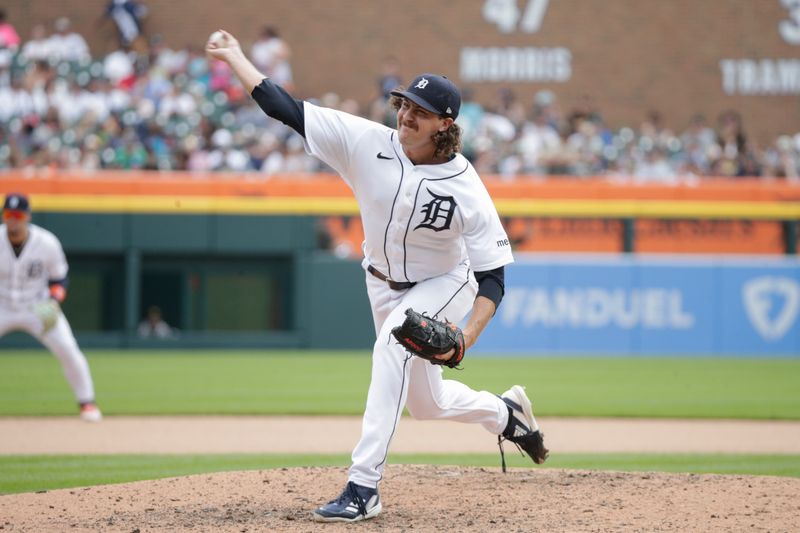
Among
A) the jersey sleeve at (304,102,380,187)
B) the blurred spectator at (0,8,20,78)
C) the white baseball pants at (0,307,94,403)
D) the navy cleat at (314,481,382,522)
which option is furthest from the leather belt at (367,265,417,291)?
the blurred spectator at (0,8,20,78)

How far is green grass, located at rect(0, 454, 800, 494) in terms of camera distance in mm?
6863

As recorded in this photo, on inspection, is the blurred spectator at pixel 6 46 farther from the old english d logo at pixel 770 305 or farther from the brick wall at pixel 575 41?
the old english d logo at pixel 770 305

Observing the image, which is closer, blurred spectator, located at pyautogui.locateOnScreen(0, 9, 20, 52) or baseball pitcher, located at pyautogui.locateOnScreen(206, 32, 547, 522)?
baseball pitcher, located at pyautogui.locateOnScreen(206, 32, 547, 522)

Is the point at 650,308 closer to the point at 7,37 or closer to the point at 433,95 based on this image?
the point at 7,37

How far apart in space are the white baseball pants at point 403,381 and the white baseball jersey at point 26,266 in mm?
5135

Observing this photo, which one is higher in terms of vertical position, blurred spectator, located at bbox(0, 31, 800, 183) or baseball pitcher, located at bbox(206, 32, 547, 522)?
blurred spectator, located at bbox(0, 31, 800, 183)

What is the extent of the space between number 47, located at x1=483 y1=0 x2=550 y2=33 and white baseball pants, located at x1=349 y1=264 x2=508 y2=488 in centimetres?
1677

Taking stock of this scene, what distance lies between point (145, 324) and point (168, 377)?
3954 mm

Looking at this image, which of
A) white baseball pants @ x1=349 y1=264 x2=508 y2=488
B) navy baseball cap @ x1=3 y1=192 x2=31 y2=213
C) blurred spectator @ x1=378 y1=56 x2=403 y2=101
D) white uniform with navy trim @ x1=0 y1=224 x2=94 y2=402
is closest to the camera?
white baseball pants @ x1=349 y1=264 x2=508 y2=488

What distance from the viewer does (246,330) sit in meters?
17.1

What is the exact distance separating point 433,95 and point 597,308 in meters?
12.0

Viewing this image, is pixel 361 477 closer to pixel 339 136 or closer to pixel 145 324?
pixel 339 136

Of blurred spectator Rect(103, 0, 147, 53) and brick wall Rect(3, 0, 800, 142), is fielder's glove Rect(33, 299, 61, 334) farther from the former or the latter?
brick wall Rect(3, 0, 800, 142)

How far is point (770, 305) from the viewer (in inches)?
663
